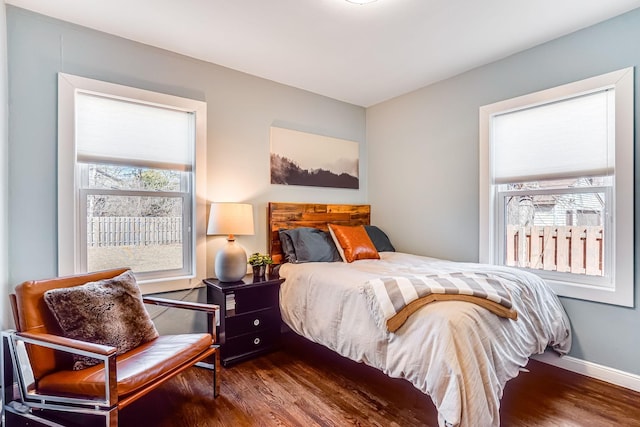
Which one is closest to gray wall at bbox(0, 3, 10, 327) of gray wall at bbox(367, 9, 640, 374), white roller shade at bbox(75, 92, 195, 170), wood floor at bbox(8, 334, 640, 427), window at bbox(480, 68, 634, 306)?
white roller shade at bbox(75, 92, 195, 170)

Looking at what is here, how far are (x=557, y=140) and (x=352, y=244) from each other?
189cm

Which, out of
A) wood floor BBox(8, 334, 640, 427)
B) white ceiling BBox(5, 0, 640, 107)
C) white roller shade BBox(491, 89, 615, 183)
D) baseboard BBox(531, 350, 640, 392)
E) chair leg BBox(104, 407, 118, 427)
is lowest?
wood floor BBox(8, 334, 640, 427)

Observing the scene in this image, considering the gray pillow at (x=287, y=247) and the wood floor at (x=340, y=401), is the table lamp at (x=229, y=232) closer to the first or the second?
the gray pillow at (x=287, y=247)

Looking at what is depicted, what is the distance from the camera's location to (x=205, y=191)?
113 inches

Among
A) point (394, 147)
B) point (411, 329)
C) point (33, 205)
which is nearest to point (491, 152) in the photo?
point (394, 147)

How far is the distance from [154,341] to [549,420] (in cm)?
236

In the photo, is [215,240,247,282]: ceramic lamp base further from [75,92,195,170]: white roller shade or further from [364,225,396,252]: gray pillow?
[364,225,396,252]: gray pillow

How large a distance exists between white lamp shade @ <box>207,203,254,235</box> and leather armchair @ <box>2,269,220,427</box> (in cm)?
99

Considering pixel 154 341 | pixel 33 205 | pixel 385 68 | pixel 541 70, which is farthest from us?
pixel 385 68

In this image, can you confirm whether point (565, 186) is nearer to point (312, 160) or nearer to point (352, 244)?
point (352, 244)

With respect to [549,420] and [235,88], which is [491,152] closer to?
[549,420]

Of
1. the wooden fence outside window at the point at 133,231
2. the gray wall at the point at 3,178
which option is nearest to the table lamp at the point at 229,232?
the wooden fence outside window at the point at 133,231

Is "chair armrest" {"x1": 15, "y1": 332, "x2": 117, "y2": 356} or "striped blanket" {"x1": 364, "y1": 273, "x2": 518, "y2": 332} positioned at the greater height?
"striped blanket" {"x1": 364, "y1": 273, "x2": 518, "y2": 332}

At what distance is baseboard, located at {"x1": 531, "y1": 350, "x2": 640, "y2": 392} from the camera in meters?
2.20
